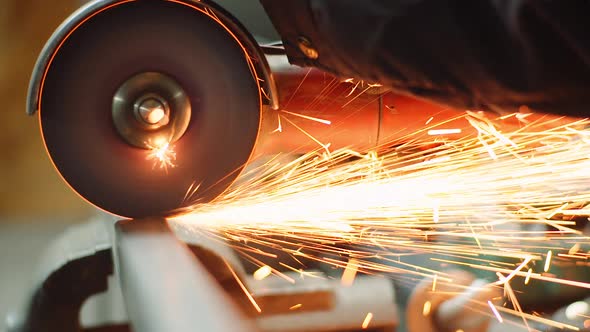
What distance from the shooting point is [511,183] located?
138cm

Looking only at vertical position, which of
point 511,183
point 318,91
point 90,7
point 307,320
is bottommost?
point 307,320

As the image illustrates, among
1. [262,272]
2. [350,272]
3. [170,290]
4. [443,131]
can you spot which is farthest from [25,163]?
[170,290]

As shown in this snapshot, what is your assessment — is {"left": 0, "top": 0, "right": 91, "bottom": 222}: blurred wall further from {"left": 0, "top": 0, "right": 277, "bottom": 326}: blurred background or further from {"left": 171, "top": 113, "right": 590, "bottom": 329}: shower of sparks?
{"left": 171, "top": 113, "right": 590, "bottom": 329}: shower of sparks

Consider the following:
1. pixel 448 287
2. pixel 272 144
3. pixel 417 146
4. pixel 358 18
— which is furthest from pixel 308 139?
pixel 358 18

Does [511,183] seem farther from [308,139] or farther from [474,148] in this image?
[308,139]

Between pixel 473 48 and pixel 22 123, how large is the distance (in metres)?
1.50

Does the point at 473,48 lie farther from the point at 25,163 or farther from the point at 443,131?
the point at 25,163

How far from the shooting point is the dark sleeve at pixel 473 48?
1.46ft

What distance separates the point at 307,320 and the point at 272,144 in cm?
29

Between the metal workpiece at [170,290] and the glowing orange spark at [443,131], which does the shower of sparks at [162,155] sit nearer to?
the metal workpiece at [170,290]

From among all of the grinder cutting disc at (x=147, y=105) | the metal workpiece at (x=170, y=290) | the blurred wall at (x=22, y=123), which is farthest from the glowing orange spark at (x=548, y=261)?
the blurred wall at (x=22, y=123)

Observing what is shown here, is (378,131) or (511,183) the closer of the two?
(378,131)

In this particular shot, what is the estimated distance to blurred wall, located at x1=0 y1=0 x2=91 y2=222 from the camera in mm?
1601

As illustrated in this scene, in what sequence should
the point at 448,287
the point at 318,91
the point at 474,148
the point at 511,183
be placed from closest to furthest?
the point at 318,91 → the point at 448,287 → the point at 474,148 → the point at 511,183
